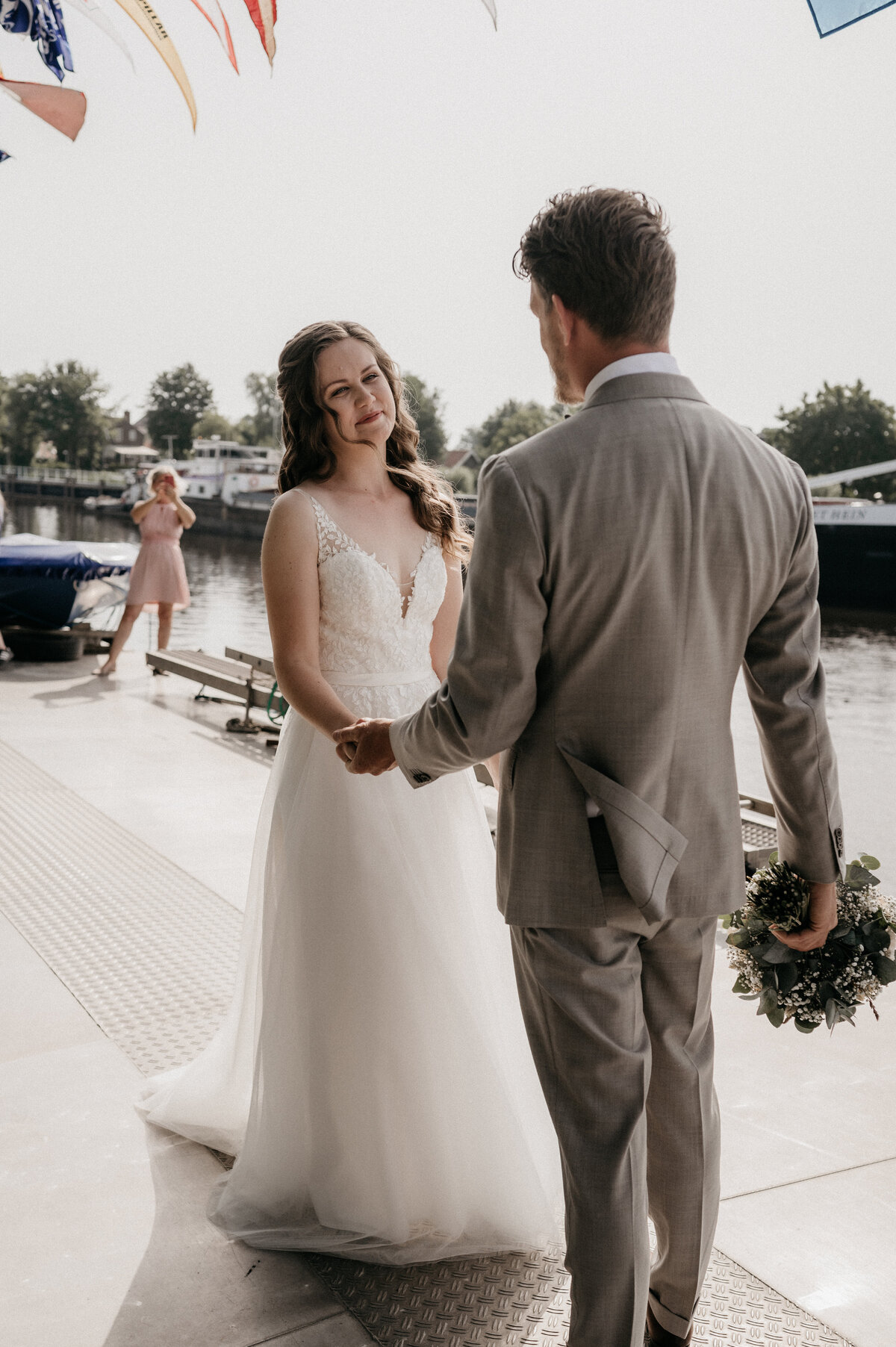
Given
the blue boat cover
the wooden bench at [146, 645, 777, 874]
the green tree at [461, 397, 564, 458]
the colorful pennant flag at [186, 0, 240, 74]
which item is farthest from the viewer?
the green tree at [461, 397, 564, 458]

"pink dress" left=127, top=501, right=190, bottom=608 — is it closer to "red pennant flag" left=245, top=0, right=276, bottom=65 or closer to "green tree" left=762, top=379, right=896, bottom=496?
"red pennant flag" left=245, top=0, right=276, bottom=65

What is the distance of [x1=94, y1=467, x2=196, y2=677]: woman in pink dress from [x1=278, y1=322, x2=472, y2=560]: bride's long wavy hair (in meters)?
→ 7.07

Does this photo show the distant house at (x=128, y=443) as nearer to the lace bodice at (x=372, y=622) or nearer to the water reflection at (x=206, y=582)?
the water reflection at (x=206, y=582)

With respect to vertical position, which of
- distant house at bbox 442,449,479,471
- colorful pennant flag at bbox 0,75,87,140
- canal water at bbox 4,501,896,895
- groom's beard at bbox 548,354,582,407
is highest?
distant house at bbox 442,449,479,471

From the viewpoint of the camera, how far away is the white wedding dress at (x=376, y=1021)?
7.54ft

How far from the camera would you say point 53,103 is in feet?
12.6

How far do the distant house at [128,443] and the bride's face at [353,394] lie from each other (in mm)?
111829

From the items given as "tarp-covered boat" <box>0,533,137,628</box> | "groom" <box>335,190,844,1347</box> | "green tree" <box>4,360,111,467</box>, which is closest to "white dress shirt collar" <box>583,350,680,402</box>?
"groom" <box>335,190,844,1347</box>

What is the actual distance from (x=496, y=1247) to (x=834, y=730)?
38.9ft

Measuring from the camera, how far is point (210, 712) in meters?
8.29

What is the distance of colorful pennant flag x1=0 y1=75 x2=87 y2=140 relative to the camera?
382 centimetres

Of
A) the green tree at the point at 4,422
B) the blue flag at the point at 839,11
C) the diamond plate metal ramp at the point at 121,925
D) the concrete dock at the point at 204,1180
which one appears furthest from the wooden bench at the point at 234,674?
the green tree at the point at 4,422

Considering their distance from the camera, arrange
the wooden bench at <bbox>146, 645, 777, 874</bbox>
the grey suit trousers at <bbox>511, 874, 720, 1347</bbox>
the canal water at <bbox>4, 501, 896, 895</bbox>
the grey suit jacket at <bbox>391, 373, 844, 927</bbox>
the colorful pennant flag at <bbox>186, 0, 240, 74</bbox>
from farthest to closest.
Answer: the canal water at <bbox>4, 501, 896, 895</bbox> → the wooden bench at <bbox>146, 645, 777, 874</bbox> → the colorful pennant flag at <bbox>186, 0, 240, 74</bbox> → the grey suit trousers at <bbox>511, 874, 720, 1347</bbox> → the grey suit jacket at <bbox>391, 373, 844, 927</bbox>

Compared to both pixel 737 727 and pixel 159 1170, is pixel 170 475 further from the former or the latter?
pixel 159 1170
